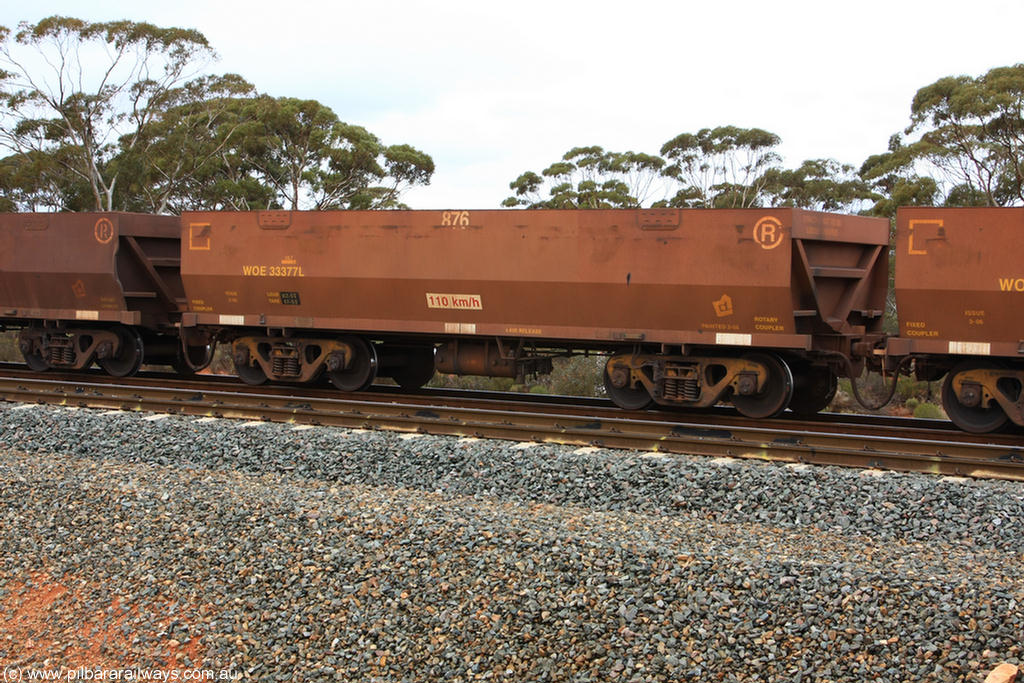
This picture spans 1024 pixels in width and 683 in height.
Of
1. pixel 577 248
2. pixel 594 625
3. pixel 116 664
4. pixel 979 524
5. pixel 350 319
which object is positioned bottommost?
pixel 116 664

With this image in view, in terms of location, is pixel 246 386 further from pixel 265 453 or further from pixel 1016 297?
pixel 1016 297

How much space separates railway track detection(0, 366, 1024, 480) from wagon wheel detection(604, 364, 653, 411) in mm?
268

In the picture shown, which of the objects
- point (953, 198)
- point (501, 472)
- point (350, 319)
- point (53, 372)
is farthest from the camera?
point (953, 198)

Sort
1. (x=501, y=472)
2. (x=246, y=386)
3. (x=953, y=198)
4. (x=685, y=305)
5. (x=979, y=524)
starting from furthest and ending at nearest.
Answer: (x=953, y=198) < (x=246, y=386) < (x=685, y=305) < (x=501, y=472) < (x=979, y=524)

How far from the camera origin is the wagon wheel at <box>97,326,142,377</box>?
51.2ft

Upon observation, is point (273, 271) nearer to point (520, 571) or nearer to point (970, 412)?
point (520, 571)

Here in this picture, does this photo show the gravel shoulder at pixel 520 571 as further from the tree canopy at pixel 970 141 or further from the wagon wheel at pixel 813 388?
the tree canopy at pixel 970 141

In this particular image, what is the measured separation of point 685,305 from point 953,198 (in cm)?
2469

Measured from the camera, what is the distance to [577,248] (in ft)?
38.8

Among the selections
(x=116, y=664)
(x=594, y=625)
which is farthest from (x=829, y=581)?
(x=116, y=664)

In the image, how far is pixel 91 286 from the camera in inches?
597

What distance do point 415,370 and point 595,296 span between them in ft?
13.8

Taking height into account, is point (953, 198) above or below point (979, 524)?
above

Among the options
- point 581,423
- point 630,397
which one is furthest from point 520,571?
point 630,397
